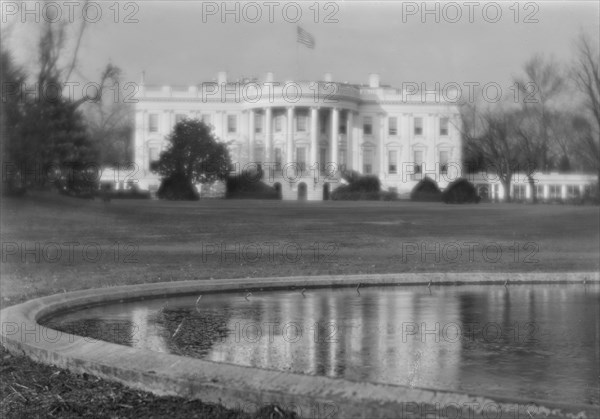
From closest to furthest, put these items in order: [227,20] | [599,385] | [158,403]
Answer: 1. [158,403]
2. [599,385]
3. [227,20]

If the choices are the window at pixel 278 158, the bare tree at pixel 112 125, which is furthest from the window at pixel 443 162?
the bare tree at pixel 112 125

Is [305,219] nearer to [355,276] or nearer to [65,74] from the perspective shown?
[355,276]

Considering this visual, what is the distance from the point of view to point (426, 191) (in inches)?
396

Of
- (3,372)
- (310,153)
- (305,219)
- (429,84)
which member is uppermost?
(429,84)

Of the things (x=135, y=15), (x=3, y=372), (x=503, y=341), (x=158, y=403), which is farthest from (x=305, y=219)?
(x=158, y=403)

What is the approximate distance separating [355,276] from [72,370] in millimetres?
5449

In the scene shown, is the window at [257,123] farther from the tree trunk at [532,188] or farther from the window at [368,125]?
the tree trunk at [532,188]

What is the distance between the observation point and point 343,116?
9.59 metres

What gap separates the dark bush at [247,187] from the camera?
9.06 m

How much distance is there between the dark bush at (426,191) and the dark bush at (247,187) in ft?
5.46

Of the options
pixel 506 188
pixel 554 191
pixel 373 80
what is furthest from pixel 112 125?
pixel 554 191

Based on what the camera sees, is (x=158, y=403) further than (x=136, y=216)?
No

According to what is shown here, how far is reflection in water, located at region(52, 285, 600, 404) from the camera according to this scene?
4770 mm

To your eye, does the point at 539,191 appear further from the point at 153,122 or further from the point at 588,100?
the point at 153,122
